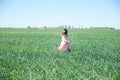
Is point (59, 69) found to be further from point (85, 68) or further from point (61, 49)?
point (61, 49)

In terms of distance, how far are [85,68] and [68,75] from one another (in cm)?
169

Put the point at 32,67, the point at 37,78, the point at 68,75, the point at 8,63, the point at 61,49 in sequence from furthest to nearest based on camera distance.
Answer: the point at 61,49 < the point at 8,63 < the point at 32,67 < the point at 68,75 < the point at 37,78

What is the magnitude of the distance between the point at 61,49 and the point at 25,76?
29.4 feet

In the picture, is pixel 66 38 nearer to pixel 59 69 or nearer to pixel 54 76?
pixel 59 69

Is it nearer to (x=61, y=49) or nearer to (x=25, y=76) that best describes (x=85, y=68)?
(x=25, y=76)

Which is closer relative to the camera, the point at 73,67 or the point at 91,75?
the point at 91,75

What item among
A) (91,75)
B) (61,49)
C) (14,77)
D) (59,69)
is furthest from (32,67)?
Answer: (61,49)

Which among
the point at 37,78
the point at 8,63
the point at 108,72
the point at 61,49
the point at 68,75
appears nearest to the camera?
the point at 37,78

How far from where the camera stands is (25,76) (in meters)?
9.00

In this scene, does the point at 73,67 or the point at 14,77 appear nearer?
the point at 14,77

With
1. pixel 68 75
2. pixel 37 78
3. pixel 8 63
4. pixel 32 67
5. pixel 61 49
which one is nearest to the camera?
pixel 37 78

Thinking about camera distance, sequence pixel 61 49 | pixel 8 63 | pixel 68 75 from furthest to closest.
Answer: pixel 61 49 < pixel 8 63 < pixel 68 75

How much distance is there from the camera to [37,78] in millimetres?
8562

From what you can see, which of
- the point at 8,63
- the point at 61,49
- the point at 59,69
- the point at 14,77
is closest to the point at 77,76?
the point at 59,69
